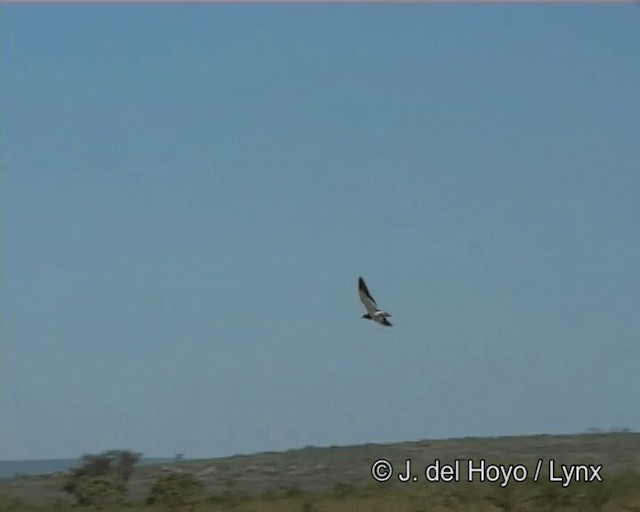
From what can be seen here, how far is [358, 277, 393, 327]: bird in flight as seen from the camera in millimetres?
25844

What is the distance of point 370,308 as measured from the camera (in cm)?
2602

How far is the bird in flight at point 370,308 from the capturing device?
84.8ft

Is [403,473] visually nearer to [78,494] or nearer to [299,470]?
[299,470]

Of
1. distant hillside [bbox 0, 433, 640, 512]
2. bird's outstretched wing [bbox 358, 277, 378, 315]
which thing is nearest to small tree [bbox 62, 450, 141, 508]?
distant hillside [bbox 0, 433, 640, 512]

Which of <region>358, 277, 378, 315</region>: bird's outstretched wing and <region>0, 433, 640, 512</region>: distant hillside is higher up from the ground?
<region>358, 277, 378, 315</region>: bird's outstretched wing

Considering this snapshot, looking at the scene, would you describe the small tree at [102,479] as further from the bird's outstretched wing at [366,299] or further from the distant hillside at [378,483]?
the bird's outstretched wing at [366,299]

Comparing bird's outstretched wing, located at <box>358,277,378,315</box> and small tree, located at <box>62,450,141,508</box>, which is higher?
bird's outstretched wing, located at <box>358,277,378,315</box>

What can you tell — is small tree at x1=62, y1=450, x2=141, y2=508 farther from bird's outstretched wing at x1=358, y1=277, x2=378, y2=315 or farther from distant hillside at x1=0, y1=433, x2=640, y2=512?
bird's outstretched wing at x1=358, y1=277, x2=378, y2=315

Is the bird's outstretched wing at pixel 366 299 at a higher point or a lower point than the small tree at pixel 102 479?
higher

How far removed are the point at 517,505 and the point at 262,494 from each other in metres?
3.62

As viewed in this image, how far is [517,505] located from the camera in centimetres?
2442

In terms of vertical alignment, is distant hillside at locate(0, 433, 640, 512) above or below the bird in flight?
below

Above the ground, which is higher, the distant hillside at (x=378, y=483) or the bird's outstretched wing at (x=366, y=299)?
the bird's outstretched wing at (x=366, y=299)

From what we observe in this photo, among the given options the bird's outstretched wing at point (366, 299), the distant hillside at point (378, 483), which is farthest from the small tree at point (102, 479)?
the bird's outstretched wing at point (366, 299)
